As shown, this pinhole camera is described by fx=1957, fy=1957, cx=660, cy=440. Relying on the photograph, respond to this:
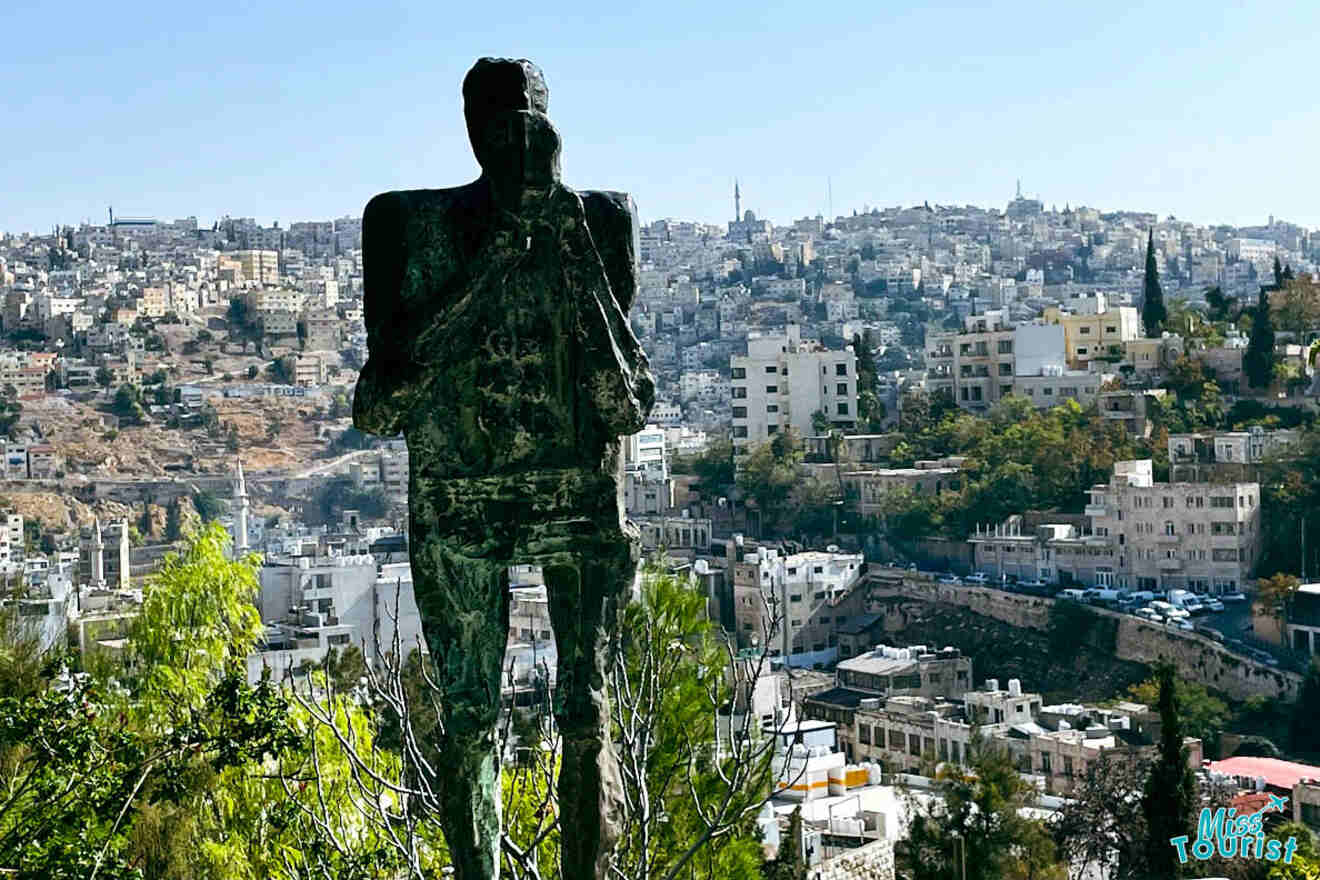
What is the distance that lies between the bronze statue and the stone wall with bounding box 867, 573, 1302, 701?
1084 inches

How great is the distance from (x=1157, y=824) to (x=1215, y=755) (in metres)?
12.2

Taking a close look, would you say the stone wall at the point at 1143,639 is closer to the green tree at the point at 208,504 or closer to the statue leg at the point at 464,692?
the statue leg at the point at 464,692

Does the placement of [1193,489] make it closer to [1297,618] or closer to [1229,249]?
[1297,618]

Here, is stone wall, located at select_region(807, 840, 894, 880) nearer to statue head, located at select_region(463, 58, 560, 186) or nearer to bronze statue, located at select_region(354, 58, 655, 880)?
bronze statue, located at select_region(354, 58, 655, 880)

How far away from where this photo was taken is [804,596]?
4041 centimetres

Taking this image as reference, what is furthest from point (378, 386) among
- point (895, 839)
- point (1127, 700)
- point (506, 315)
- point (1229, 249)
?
point (1229, 249)

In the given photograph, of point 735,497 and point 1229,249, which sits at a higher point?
point 1229,249

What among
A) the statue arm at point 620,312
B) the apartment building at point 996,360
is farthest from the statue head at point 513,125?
the apartment building at point 996,360

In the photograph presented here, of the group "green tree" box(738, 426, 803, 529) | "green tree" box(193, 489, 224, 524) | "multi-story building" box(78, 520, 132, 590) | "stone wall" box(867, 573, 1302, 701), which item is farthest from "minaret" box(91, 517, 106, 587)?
"stone wall" box(867, 573, 1302, 701)

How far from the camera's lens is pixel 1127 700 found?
105 feet

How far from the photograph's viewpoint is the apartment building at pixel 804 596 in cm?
3925

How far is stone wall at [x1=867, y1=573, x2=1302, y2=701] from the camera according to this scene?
3130cm

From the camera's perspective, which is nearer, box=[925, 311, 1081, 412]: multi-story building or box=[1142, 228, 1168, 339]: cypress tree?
box=[925, 311, 1081, 412]: multi-story building

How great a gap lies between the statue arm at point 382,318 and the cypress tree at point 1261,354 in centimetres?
4251
